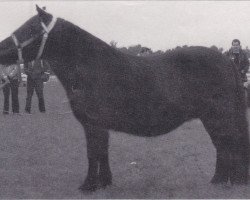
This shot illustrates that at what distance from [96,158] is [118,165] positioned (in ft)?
6.30

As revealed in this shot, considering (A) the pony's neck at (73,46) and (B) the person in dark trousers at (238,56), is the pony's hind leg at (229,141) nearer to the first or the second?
(A) the pony's neck at (73,46)

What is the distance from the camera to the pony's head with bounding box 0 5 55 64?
6215mm

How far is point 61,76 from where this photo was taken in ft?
20.8

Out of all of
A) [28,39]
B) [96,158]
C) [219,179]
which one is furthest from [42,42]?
[219,179]

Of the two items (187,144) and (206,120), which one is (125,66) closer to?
(206,120)

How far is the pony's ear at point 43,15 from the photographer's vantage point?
620 centimetres

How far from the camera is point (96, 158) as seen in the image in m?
6.47

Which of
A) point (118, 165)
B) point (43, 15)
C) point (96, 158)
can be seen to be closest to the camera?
point (43, 15)

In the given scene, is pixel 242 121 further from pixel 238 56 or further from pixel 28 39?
pixel 238 56

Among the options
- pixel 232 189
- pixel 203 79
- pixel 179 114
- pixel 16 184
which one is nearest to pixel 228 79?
pixel 203 79

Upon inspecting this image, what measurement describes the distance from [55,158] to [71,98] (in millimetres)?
3019

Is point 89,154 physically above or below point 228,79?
below

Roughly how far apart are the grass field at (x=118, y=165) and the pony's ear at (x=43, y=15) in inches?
86.4

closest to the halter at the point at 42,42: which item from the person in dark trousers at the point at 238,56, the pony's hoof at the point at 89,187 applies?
the pony's hoof at the point at 89,187
